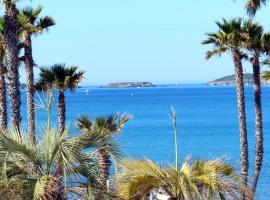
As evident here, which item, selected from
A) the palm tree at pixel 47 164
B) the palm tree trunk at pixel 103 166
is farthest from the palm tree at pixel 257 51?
the palm tree at pixel 47 164

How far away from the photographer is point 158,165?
1261 cm

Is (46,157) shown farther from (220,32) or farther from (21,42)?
(220,32)

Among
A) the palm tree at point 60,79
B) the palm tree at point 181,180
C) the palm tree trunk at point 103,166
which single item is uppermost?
the palm tree at point 60,79

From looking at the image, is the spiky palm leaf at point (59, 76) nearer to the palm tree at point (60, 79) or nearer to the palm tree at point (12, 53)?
the palm tree at point (60, 79)

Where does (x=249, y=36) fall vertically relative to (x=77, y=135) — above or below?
above

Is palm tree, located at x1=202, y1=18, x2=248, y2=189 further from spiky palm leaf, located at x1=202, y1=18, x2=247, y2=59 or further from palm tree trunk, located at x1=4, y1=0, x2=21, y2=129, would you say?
palm tree trunk, located at x1=4, y1=0, x2=21, y2=129

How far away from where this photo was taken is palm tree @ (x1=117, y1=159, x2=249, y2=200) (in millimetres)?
12047

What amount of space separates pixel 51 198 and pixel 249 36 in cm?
1923

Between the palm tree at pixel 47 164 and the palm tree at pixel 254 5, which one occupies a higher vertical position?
the palm tree at pixel 254 5

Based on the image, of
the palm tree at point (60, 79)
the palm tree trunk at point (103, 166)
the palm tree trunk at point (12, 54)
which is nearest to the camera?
the palm tree trunk at point (103, 166)

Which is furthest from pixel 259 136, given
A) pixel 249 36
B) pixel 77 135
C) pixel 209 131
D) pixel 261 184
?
pixel 209 131

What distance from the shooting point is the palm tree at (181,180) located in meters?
12.0

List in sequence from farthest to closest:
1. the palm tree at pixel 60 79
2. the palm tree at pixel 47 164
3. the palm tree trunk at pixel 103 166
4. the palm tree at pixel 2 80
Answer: the palm tree at pixel 60 79
the palm tree at pixel 2 80
the palm tree trunk at pixel 103 166
the palm tree at pixel 47 164

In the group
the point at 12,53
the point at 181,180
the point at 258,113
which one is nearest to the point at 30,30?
the point at 12,53
